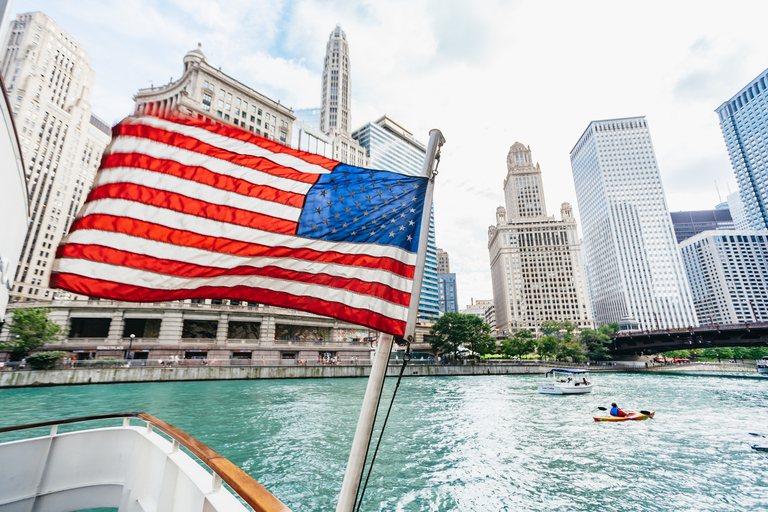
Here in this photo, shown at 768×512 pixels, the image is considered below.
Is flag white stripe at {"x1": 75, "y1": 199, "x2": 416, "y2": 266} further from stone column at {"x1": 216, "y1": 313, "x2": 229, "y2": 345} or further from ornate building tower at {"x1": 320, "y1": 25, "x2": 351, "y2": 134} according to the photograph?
ornate building tower at {"x1": 320, "y1": 25, "x2": 351, "y2": 134}

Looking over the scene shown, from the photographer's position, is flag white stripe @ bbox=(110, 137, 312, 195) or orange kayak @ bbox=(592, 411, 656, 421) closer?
flag white stripe @ bbox=(110, 137, 312, 195)

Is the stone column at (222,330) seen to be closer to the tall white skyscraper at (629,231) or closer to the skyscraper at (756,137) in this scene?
the tall white skyscraper at (629,231)

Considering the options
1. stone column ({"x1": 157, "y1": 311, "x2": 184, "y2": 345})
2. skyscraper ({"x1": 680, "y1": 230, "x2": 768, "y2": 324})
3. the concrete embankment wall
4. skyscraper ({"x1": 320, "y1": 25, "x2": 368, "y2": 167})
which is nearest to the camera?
the concrete embankment wall

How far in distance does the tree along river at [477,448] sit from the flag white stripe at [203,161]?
31.4 feet

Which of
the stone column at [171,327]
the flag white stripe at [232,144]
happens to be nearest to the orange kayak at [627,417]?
the flag white stripe at [232,144]

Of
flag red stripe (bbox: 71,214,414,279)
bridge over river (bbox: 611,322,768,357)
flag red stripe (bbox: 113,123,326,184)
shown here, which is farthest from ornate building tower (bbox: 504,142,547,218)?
flag red stripe (bbox: 71,214,414,279)

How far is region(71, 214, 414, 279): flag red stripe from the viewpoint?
436cm

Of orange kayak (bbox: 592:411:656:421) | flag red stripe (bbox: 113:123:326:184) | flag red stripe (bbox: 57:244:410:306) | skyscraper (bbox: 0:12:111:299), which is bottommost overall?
orange kayak (bbox: 592:411:656:421)

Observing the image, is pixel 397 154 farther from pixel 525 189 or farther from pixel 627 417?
pixel 627 417

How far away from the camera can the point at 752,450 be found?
16.6 metres

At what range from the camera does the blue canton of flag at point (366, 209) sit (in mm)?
4535

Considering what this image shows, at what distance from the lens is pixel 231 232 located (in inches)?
184

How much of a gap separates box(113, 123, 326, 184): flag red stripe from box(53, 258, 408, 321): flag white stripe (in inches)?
61.2

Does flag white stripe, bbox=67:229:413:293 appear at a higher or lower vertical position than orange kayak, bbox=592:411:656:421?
higher
